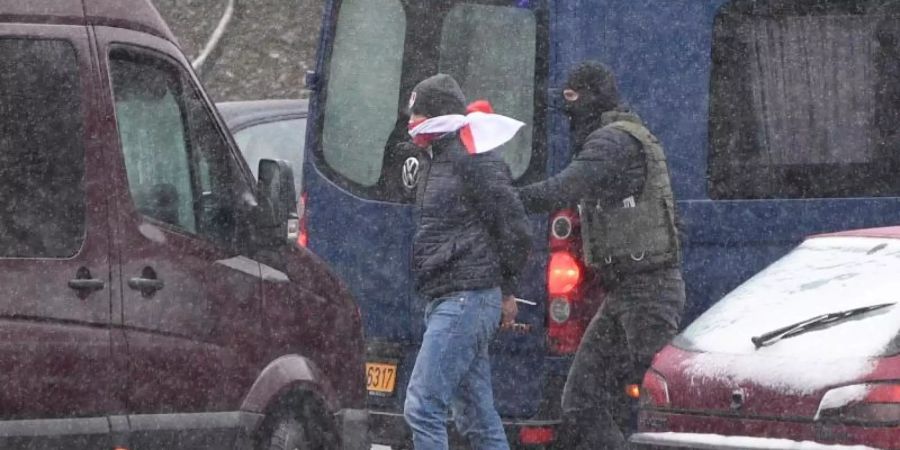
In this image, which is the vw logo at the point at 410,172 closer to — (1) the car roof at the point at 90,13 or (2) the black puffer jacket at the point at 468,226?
(2) the black puffer jacket at the point at 468,226

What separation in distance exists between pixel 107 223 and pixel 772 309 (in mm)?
2279

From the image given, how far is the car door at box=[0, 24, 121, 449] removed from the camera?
237 inches

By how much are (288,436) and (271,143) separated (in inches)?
186

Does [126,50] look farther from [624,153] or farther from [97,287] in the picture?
[624,153]

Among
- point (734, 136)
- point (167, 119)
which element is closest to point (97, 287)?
point (167, 119)

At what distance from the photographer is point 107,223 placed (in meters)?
6.30

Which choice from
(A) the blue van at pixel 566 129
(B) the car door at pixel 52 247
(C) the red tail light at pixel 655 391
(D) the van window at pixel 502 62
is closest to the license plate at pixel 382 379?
(A) the blue van at pixel 566 129

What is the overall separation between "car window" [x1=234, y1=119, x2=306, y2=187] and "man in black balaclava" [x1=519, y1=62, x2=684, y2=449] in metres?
3.48

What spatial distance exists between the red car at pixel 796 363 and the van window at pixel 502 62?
1661mm

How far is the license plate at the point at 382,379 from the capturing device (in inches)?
353

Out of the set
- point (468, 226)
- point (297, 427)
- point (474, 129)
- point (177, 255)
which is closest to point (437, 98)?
point (474, 129)

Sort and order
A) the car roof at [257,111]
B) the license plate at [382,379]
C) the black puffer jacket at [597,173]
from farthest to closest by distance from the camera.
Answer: the car roof at [257,111]
the license plate at [382,379]
the black puffer jacket at [597,173]

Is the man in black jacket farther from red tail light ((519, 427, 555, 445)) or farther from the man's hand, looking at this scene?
red tail light ((519, 427, 555, 445))

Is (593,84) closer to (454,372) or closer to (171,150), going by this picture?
(454,372)
